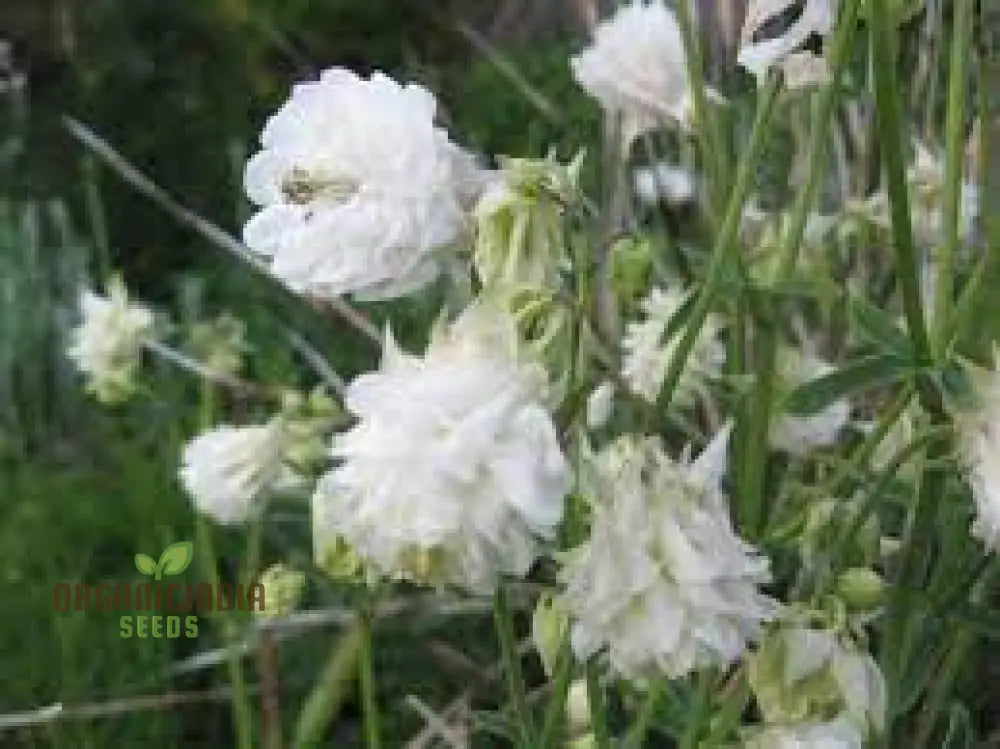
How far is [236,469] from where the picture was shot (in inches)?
47.0

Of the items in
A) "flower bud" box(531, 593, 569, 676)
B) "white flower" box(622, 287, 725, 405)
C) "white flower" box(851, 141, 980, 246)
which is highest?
"white flower" box(851, 141, 980, 246)

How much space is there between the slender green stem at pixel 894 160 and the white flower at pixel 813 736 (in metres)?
0.14

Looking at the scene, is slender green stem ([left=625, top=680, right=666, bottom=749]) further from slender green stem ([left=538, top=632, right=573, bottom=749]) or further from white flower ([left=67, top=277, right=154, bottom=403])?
white flower ([left=67, top=277, right=154, bottom=403])

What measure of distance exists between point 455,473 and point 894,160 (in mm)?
208

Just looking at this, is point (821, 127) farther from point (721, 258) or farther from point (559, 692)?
point (559, 692)

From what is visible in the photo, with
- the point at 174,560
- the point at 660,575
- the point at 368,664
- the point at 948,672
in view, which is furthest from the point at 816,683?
the point at 174,560

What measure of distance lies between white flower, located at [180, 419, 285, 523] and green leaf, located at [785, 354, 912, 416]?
18.5 inches

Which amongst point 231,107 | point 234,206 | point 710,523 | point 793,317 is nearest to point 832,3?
point 710,523

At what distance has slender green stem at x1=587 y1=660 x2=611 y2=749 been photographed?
0.79 metres

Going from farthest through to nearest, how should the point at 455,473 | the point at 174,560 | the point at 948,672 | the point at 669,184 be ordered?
Result: the point at 669,184 → the point at 174,560 → the point at 948,672 → the point at 455,473

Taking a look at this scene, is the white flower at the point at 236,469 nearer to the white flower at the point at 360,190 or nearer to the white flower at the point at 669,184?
the white flower at the point at 360,190

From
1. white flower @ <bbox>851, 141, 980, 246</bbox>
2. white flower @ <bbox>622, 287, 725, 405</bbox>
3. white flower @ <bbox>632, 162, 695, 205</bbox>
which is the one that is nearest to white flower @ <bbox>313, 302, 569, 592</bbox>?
white flower @ <bbox>622, 287, 725, 405</bbox>

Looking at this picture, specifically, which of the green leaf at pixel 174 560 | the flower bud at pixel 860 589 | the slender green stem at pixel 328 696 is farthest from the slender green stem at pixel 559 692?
the green leaf at pixel 174 560

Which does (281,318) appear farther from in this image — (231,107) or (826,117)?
(826,117)
